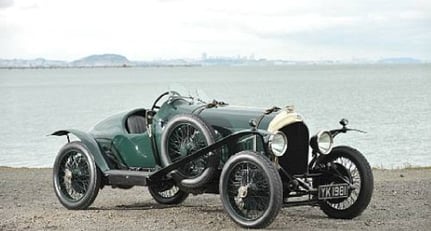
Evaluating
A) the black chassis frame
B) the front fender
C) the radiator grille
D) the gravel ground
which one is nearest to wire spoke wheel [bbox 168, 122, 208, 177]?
the black chassis frame

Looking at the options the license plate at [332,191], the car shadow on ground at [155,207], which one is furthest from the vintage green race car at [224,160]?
the car shadow on ground at [155,207]

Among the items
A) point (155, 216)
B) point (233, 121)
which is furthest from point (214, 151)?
point (155, 216)

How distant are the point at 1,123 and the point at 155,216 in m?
40.7

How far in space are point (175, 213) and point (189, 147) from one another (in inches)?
39.2

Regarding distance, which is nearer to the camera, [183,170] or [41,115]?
[183,170]

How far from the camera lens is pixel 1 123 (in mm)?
50625

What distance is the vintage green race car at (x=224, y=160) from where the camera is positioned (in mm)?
10484

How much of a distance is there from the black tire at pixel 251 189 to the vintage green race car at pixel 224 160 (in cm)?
1

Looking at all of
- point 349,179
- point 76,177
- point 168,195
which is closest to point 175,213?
point 168,195

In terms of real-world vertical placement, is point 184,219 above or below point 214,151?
below

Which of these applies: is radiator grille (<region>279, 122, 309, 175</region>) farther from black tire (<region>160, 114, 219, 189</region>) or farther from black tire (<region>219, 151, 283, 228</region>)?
black tire (<region>160, 114, 219, 189</region>)

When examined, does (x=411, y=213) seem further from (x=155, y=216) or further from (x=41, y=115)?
(x=41, y=115)

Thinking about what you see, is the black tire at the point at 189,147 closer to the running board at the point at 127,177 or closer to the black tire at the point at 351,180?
the running board at the point at 127,177

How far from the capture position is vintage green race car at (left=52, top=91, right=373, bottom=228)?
1048 centimetres
